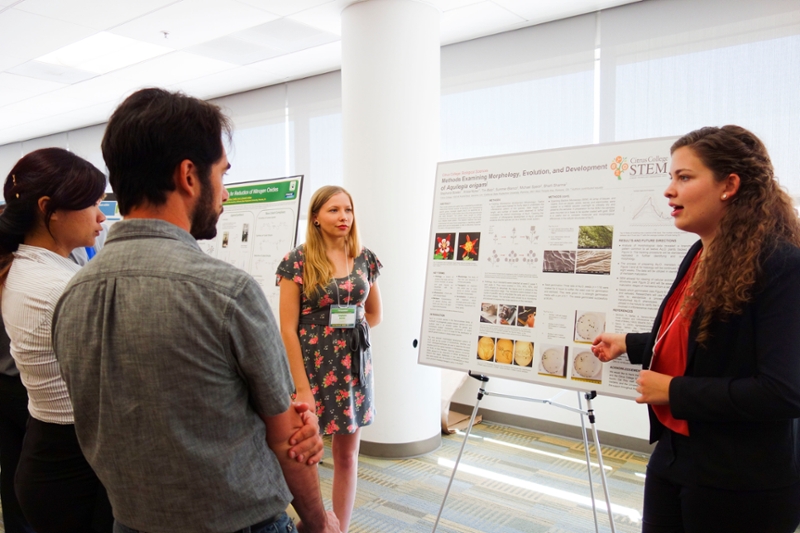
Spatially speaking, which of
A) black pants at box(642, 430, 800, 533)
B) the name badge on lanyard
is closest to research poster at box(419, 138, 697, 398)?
the name badge on lanyard

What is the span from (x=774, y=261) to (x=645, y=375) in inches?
15.1

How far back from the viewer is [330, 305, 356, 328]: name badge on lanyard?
8.07ft

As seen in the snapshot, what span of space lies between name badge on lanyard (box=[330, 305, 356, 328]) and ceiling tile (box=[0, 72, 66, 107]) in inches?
171

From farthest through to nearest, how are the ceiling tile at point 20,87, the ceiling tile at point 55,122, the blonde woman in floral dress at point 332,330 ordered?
the ceiling tile at point 55,122
the ceiling tile at point 20,87
the blonde woman in floral dress at point 332,330

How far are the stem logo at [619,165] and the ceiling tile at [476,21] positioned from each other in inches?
81.5

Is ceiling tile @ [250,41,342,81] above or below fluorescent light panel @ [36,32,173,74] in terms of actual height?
above

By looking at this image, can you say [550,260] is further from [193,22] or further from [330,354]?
[193,22]

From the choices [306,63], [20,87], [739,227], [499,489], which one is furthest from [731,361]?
[20,87]

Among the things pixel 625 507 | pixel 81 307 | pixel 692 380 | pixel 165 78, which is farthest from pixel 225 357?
pixel 165 78

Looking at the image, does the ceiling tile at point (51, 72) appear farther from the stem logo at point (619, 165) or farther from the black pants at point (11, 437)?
the stem logo at point (619, 165)

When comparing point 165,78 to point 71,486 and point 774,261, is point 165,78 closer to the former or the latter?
point 71,486

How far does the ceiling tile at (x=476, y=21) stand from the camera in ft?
12.4

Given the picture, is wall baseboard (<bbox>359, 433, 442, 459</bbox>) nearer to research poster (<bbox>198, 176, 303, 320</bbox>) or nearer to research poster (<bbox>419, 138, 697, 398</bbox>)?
research poster (<bbox>198, 176, 303, 320</bbox>)

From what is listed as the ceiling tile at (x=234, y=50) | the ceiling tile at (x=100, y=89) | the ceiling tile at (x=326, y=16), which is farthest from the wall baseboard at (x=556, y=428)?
the ceiling tile at (x=100, y=89)
